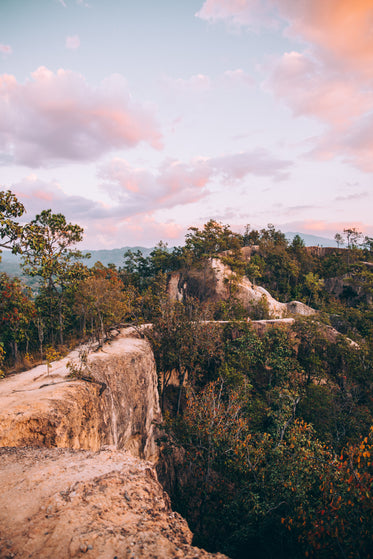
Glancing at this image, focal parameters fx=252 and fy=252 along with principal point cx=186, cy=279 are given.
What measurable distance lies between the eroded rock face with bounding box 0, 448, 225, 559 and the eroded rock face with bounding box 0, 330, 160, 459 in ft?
4.97

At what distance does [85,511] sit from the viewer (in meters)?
4.82

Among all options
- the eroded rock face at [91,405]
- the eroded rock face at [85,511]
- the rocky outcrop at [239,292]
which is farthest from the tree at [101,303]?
the rocky outcrop at [239,292]

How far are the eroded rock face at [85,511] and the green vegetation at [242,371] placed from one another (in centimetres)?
518

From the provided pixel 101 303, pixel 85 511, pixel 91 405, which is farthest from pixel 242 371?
pixel 85 511

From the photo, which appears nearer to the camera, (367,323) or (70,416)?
(70,416)

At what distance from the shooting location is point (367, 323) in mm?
32781

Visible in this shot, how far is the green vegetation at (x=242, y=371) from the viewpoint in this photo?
9.43 m

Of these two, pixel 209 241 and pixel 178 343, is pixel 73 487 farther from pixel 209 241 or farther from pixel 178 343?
pixel 209 241

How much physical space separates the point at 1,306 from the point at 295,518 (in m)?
21.0

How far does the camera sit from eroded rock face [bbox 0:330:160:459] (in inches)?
326

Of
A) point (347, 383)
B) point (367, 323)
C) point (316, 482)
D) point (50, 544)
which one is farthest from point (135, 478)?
point (367, 323)

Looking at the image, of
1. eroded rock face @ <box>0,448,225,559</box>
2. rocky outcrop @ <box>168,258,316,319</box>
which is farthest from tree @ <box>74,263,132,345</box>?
rocky outcrop @ <box>168,258,316,319</box>

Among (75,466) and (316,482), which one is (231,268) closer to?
(316,482)

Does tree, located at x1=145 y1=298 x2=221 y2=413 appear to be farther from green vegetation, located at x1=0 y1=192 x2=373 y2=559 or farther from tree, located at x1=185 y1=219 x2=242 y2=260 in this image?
tree, located at x1=185 y1=219 x2=242 y2=260
